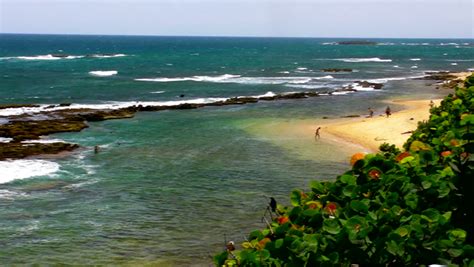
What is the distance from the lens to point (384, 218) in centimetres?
489

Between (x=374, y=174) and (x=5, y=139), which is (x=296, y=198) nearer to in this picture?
(x=374, y=174)

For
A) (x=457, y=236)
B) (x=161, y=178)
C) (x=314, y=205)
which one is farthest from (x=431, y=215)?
(x=161, y=178)

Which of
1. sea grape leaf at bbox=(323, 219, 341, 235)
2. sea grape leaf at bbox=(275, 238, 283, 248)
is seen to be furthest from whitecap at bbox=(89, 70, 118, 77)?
sea grape leaf at bbox=(323, 219, 341, 235)

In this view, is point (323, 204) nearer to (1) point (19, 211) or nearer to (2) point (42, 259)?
(2) point (42, 259)

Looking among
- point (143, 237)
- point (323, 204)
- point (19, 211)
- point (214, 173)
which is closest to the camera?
point (323, 204)

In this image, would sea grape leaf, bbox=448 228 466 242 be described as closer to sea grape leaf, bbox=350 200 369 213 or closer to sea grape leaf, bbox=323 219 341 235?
sea grape leaf, bbox=350 200 369 213

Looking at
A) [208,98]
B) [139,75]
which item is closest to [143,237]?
[208,98]

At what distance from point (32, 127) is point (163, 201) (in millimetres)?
20832

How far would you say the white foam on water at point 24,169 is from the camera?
2825cm

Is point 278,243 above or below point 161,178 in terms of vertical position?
above

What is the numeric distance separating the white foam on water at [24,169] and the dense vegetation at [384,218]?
25.0 m

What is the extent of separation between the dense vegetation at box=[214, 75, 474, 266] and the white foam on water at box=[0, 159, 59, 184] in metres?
25.0

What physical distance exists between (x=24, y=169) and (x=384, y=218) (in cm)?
2784

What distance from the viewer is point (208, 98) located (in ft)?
200
